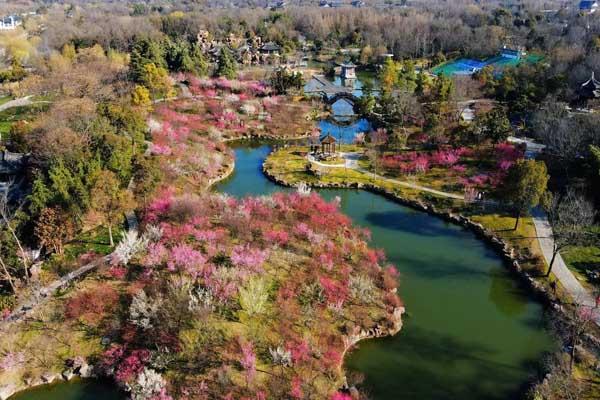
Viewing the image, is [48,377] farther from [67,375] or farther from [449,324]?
[449,324]

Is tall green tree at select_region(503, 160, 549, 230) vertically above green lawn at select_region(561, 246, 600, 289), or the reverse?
tall green tree at select_region(503, 160, 549, 230)

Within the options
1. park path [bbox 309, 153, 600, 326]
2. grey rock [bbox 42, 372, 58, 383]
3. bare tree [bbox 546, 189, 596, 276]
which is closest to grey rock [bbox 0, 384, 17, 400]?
grey rock [bbox 42, 372, 58, 383]

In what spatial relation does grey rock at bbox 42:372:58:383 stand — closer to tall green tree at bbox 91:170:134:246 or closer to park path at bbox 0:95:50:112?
tall green tree at bbox 91:170:134:246

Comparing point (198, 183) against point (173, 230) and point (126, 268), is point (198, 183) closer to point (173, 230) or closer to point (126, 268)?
point (173, 230)

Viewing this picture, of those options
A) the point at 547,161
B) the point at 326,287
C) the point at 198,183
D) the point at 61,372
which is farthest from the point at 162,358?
the point at 547,161

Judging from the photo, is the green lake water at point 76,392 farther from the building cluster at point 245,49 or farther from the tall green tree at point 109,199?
the building cluster at point 245,49

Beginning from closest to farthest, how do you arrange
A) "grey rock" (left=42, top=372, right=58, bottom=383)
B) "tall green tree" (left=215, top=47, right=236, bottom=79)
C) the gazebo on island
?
1. "grey rock" (left=42, top=372, right=58, bottom=383)
2. the gazebo on island
3. "tall green tree" (left=215, top=47, right=236, bottom=79)
